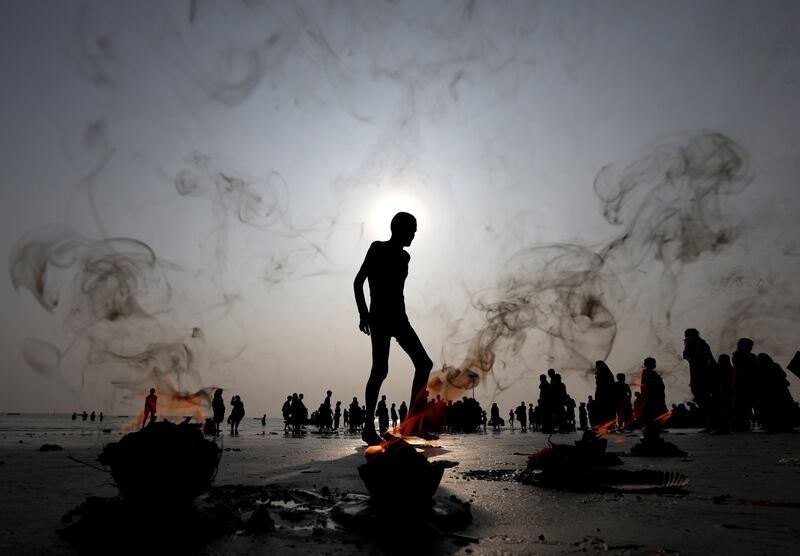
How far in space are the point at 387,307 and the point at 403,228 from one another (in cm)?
89

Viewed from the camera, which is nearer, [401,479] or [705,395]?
[401,479]

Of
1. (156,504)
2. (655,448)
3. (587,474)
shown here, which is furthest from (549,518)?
(655,448)

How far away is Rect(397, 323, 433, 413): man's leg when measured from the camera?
16.3ft

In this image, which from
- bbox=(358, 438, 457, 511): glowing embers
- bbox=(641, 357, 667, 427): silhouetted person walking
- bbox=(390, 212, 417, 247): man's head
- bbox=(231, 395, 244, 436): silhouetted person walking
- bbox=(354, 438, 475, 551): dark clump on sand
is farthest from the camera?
bbox=(231, 395, 244, 436): silhouetted person walking

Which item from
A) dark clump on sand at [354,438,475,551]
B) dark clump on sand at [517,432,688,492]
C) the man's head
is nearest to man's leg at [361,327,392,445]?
the man's head

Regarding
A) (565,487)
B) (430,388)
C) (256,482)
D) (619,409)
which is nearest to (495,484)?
(565,487)

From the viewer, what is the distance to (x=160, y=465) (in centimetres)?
249

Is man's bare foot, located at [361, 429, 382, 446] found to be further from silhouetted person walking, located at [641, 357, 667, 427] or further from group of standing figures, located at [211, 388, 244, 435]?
group of standing figures, located at [211, 388, 244, 435]

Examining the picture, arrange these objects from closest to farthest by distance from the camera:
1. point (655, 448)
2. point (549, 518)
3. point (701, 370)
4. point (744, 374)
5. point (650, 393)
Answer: point (549, 518) → point (655, 448) → point (650, 393) → point (744, 374) → point (701, 370)

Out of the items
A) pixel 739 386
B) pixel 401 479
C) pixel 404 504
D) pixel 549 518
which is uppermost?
pixel 739 386

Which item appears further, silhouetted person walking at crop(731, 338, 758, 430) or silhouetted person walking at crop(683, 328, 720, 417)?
silhouetted person walking at crop(683, 328, 720, 417)

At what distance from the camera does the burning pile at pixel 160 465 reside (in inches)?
97.1

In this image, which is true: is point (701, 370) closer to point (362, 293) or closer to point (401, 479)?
point (362, 293)

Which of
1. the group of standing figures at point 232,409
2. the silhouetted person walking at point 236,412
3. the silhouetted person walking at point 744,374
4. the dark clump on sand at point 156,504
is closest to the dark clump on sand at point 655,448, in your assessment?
the dark clump on sand at point 156,504
